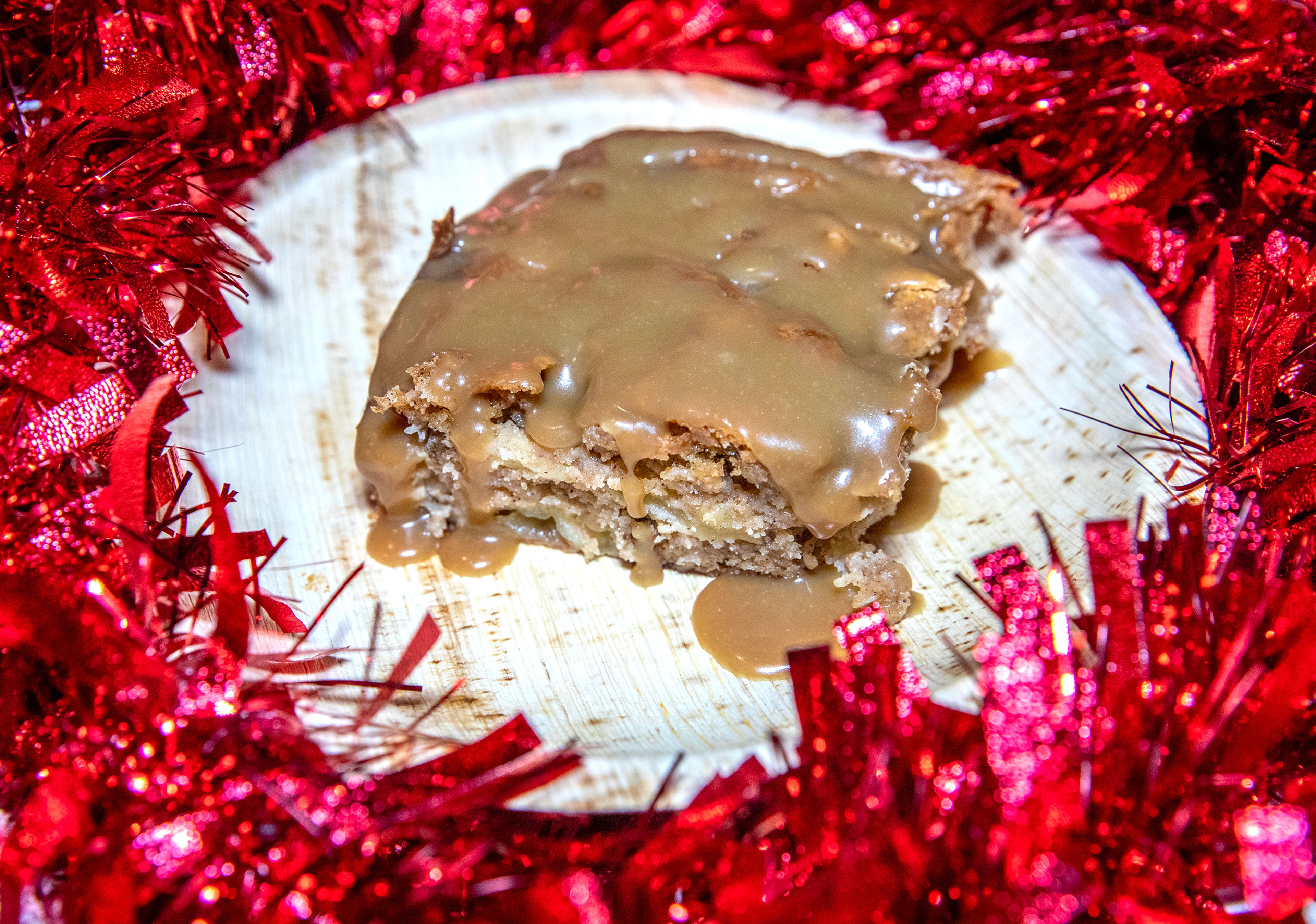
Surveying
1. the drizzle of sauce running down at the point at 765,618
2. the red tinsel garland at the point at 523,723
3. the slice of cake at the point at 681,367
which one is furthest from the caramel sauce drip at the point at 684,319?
the red tinsel garland at the point at 523,723

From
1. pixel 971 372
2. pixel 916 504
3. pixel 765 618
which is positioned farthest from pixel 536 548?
pixel 971 372

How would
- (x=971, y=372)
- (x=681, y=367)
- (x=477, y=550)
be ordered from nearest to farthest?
1. (x=681, y=367)
2. (x=477, y=550)
3. (x=971, y=372)

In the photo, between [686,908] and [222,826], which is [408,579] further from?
[686,908]

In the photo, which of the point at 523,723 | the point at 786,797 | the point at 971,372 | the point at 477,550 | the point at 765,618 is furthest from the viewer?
the point at 971,372

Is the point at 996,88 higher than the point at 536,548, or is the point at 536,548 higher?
the point at 996,88

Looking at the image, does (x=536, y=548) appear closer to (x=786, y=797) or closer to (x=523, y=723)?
(x=523, y=723)

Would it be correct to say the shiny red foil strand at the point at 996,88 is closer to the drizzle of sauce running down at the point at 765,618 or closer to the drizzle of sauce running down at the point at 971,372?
the drizzle of sauce running down at the point at 971,372

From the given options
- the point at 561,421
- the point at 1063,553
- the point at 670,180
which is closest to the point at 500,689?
the point at 561,421

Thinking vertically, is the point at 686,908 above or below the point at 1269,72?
below
